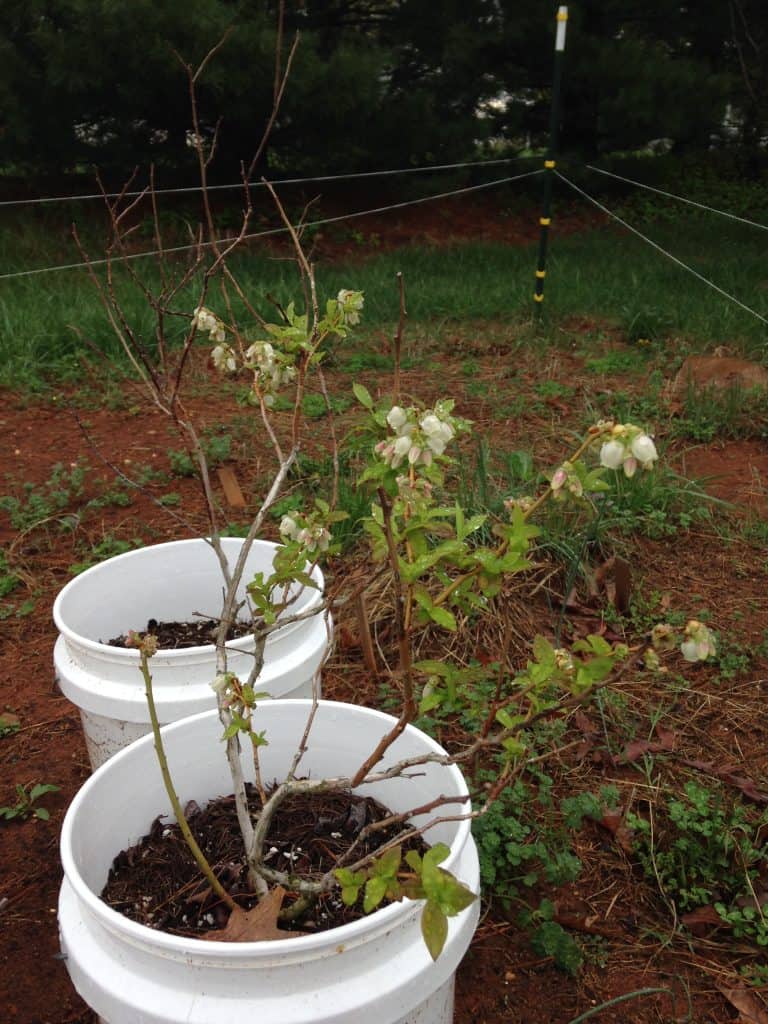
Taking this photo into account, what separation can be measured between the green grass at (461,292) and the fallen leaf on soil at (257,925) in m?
3.15

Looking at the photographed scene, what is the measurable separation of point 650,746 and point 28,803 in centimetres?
139

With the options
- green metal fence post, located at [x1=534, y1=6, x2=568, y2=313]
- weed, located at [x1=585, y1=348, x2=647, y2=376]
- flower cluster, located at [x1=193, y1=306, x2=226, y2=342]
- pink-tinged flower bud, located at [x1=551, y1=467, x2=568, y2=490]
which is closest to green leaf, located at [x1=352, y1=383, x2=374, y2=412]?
pink-tinged flower bud, located at [x1=551, y1=467, x2=568, y2=490]

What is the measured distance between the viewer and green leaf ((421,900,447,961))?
0.91m

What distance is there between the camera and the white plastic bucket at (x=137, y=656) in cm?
157

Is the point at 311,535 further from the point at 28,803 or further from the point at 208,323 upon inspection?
the point at 28,803

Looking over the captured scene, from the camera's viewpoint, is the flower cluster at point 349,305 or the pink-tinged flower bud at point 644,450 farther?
the flower cluster at point 349,305

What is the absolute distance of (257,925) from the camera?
1157 mm

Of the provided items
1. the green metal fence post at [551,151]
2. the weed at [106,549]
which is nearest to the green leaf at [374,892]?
the weed at [106,549]

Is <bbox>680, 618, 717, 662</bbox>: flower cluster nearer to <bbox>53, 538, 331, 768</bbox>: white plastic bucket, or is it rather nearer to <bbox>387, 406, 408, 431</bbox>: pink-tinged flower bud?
<bbox>387, 406, 408, 431</bbox>: pink-tinged flower bud

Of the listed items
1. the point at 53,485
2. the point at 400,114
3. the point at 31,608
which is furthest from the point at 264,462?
the point at 400,114

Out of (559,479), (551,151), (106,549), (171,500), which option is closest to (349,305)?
(559,479)

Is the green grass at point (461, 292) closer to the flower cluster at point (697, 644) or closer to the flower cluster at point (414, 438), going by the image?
the flower cluster at point (414, 438)

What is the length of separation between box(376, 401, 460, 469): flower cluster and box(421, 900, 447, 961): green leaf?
463 mm

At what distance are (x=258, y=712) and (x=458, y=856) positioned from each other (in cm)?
49
